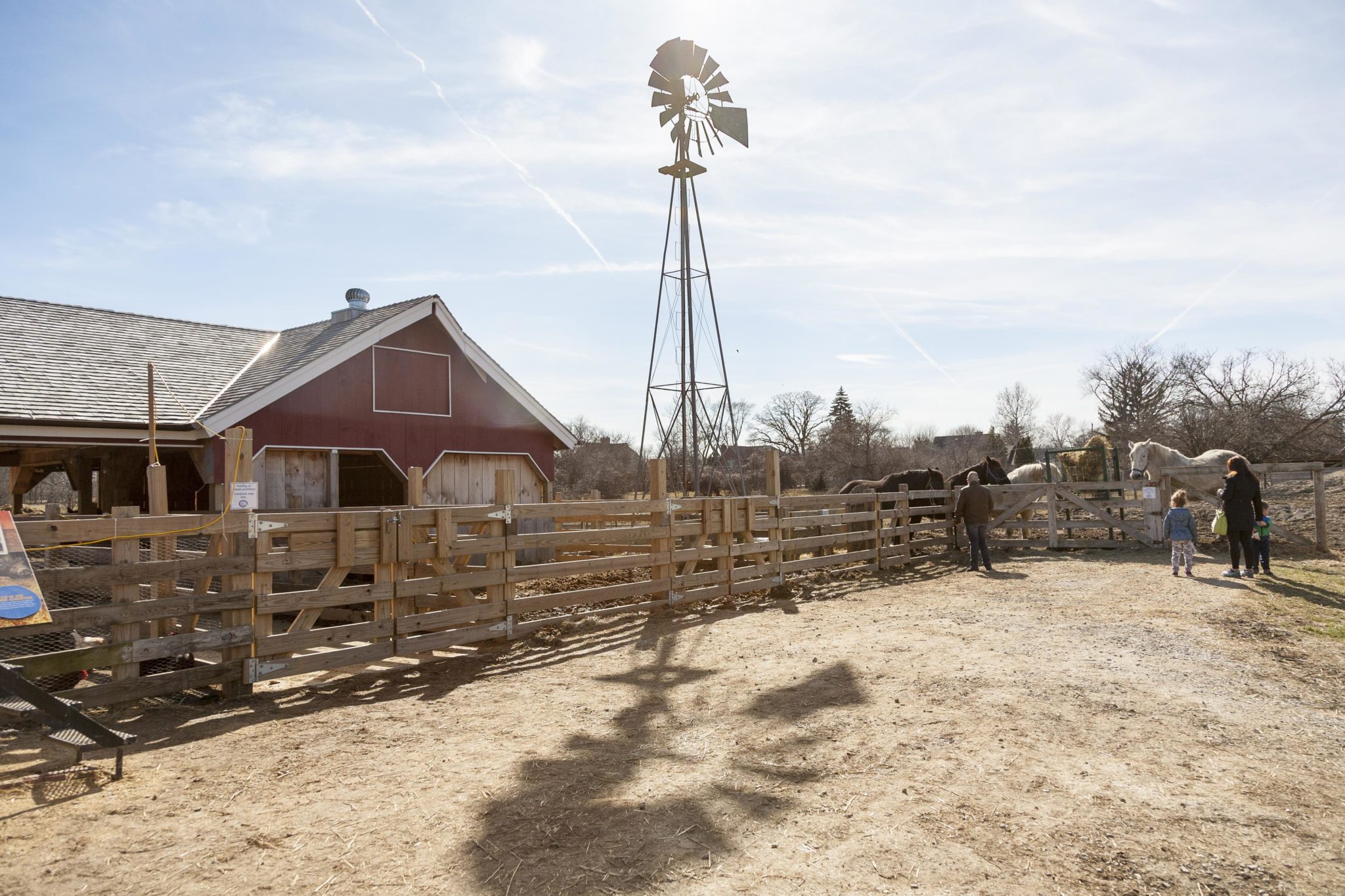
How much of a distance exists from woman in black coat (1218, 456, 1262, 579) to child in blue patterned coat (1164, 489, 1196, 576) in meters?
0.46

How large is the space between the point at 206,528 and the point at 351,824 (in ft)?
10.6

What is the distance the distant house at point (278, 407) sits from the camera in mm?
12734

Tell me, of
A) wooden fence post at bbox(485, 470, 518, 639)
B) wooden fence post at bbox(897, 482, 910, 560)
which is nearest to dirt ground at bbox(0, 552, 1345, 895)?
wooden fence post at bbox(485, 470, 518, 639)

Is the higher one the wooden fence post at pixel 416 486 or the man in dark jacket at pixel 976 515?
the wooden fence post at pixel 416 486

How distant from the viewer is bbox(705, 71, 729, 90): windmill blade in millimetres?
19422

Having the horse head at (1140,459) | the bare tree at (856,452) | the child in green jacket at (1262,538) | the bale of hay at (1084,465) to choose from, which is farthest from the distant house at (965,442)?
the child in green jacket at (1262,538)

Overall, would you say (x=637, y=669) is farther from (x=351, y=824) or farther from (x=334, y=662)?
(x=351, y=824)

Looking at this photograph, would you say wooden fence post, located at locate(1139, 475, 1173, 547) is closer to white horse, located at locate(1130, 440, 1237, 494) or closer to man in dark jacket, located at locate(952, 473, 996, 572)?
white horse, located at locate(1130, 440, 1237, 494)

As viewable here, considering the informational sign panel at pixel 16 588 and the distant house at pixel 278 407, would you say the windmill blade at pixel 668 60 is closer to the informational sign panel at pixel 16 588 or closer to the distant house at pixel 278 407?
the distant house at pixel 278 407

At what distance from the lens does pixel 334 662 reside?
671 cm

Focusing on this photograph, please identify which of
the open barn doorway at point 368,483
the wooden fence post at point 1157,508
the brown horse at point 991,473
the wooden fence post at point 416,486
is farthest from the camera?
the brown horse at point 991,473

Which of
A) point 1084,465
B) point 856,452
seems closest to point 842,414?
point 856,452

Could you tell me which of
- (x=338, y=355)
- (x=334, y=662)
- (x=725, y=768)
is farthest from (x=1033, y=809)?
(x=338, y=355)

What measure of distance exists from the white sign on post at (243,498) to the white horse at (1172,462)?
14743 mm
